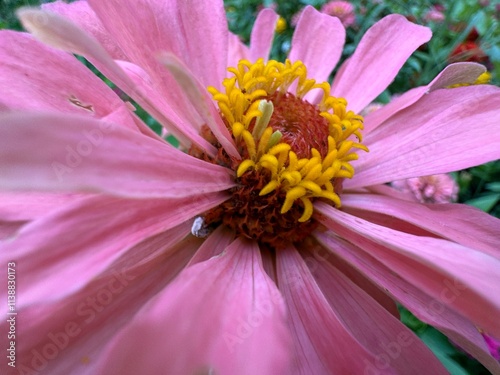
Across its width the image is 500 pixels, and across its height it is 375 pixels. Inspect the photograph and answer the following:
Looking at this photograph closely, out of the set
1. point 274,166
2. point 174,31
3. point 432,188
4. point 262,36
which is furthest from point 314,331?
point 432,188

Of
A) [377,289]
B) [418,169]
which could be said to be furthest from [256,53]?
[377,289]

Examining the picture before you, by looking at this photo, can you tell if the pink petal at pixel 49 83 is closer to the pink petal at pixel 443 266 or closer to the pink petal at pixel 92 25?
the pink petal at pixel 92 25

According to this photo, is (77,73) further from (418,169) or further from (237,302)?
(418,169)

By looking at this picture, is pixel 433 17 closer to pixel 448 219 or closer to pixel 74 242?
pixel 448 219

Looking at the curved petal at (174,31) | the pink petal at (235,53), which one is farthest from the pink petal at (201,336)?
the pink petal at (235,53)

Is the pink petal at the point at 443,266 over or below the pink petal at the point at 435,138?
below
